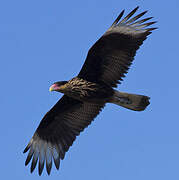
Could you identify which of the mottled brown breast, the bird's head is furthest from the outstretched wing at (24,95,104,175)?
the bird's head

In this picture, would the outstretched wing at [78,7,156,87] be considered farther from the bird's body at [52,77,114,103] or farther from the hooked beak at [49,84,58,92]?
the hooked beak at [49,84,58,92]

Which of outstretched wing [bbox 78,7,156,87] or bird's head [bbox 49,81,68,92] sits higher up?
outstretched wing [bbox 78,7,156,87]

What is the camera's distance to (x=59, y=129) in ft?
34.1

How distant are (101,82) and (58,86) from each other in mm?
875

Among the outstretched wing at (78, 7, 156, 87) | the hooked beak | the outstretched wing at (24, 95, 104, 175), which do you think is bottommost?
the outstretched wing at (24, 95, 104, 175)

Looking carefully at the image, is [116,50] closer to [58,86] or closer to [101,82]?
[101,82]

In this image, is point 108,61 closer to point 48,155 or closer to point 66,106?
point 66,106

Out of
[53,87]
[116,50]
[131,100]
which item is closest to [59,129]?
[53,87]

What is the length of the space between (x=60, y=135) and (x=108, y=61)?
2.08 meters

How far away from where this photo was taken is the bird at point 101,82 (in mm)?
9188

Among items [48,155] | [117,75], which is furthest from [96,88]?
[48,155]

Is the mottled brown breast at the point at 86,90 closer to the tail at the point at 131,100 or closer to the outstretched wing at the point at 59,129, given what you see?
the tail at the point at 131,100

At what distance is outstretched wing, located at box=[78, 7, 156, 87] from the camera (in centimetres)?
915

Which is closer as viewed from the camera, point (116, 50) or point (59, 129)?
point (116, 50)
